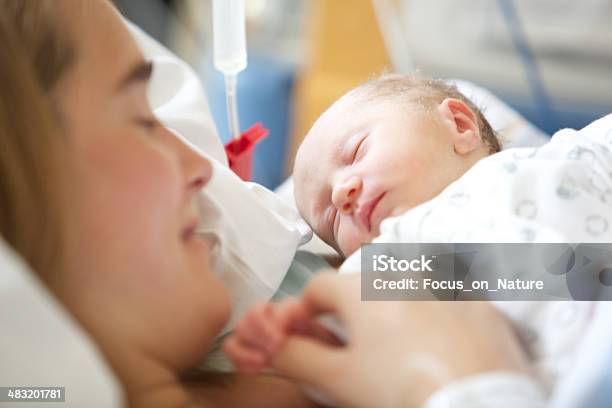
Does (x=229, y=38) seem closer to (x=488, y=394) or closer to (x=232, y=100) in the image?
(x=232, y=100)

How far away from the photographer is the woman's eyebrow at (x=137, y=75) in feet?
1.91

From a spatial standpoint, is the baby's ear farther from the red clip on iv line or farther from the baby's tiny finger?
the baby's tiny finger

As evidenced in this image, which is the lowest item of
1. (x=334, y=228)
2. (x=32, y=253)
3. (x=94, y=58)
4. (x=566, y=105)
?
(x=566, y=105)

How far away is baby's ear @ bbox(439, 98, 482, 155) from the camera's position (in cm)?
88

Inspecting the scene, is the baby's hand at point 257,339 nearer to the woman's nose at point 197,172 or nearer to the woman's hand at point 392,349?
the woman's hand at point 392,349

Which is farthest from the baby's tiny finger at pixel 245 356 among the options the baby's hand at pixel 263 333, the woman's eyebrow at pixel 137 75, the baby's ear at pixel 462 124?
the baby's ear at pixel 462 124

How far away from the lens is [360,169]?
33.4 inches

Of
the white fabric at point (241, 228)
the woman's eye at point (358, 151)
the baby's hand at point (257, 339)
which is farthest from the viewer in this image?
the woman's eye at point (358, 151)

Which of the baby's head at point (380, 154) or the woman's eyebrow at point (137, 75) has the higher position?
the woman's eyebrow at point (137, 75)

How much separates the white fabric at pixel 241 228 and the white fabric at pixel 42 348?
11.2 inches

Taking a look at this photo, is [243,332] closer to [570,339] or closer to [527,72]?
[570,339]

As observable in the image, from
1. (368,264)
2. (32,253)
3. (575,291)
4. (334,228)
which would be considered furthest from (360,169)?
(32,253)

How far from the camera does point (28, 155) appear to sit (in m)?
0.49

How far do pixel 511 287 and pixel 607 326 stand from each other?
10 centimetres
